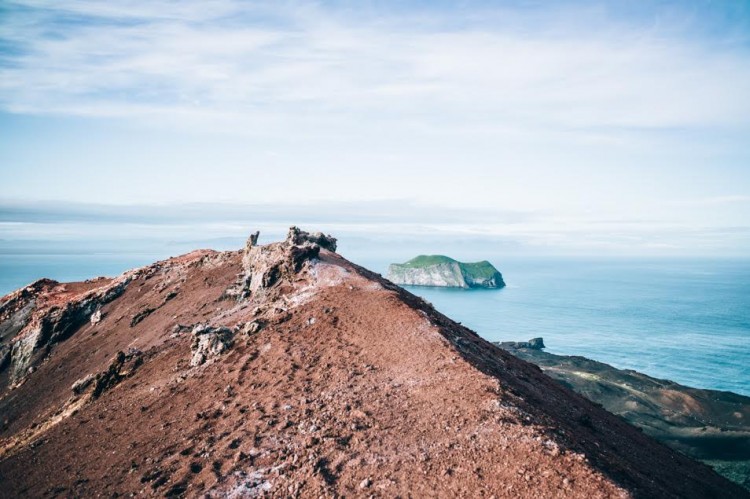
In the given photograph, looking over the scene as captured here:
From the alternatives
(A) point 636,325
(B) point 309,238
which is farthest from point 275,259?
(A) point 636,325

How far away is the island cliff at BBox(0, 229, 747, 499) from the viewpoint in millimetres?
11375

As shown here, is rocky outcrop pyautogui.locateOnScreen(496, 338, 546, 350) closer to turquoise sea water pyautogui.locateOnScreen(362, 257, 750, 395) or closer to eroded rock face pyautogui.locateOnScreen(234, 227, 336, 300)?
turquoise sea water pyautogui.locateOnScreen(362, 257, 750, 395)

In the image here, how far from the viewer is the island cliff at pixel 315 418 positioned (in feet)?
37.3

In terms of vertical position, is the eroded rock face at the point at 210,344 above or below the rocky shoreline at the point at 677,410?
above

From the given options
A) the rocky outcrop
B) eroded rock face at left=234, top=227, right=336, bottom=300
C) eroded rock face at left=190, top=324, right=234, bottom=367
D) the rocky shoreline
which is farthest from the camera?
the rocky outcrop

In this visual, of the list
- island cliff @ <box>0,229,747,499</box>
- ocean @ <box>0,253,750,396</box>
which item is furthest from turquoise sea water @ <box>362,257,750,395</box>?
island cliff @ <box>0,229,747,499</box>

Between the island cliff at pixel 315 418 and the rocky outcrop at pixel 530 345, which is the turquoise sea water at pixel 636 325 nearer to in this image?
the rocky outcrop at pixel 530 345

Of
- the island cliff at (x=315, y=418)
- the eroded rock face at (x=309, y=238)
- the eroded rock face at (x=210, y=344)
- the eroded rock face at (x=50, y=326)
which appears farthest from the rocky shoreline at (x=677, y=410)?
the eroded rock face at (x=50, y=326)

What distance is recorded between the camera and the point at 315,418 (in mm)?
14086

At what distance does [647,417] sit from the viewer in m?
58.9

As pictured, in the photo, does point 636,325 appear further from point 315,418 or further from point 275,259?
point 315,418

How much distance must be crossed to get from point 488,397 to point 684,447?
170 ft

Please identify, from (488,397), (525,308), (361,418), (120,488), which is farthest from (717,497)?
(525,308)

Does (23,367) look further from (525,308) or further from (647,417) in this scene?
(525,308)
